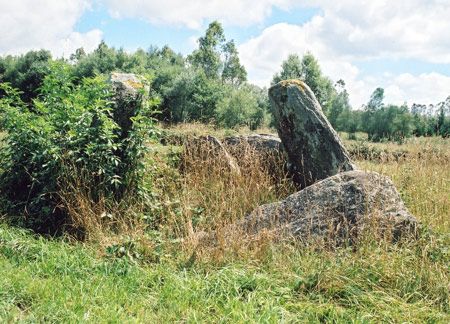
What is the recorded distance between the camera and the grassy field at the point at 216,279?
12.8ft

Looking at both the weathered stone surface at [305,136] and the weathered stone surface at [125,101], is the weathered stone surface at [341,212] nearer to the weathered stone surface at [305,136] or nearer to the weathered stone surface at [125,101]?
the weathered stone surface at [305,136]

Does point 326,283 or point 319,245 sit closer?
point 326,283

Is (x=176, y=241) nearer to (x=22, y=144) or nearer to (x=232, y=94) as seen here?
(x=22, y=144)

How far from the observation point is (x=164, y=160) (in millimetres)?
8367

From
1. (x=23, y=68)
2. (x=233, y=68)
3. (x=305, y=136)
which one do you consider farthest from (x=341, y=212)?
(x=233, y=68)

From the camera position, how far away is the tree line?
1128 inches

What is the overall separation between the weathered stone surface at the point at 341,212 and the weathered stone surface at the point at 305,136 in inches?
76.8

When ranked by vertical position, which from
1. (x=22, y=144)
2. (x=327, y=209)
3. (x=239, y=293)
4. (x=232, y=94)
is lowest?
(x=239, y=293)

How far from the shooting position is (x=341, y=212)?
5.43m

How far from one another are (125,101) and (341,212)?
384 cm

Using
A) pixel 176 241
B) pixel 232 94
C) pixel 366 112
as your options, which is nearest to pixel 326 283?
pixel 176 241

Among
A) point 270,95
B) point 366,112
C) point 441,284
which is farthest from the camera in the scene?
point 366,112

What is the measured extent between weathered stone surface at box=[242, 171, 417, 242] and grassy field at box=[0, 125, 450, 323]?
0.20 metres

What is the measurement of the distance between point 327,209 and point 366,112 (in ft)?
124
